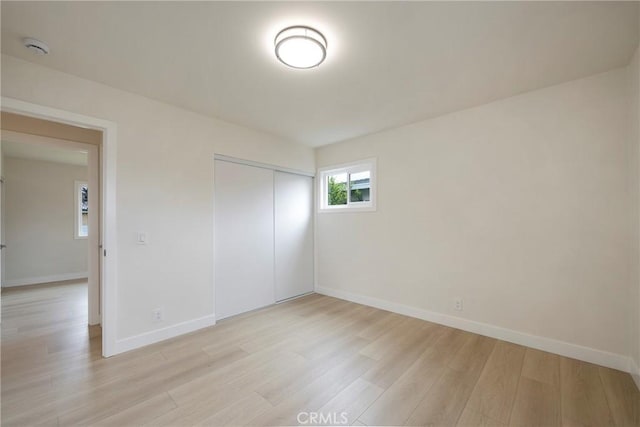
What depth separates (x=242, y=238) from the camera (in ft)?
11.8

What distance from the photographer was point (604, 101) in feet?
7.39

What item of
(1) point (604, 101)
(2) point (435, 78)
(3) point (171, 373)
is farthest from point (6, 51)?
(1) point (604, 101)

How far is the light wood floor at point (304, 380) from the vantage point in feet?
5.53

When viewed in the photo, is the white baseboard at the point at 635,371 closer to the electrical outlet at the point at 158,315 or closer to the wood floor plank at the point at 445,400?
the wood floor plank at the point at 445,400

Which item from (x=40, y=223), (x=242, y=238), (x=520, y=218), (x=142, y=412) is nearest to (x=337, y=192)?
(x=242, y=238)

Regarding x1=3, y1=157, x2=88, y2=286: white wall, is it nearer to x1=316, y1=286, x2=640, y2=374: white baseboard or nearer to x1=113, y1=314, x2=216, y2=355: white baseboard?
x1=113, y1=314, x2=216, y2=355: white baseboard

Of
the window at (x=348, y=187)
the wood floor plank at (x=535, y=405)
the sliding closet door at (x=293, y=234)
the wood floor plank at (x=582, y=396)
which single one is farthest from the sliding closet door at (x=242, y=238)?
the wood floor plank at (x=582, y=396)

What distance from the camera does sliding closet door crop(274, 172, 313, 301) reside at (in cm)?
407

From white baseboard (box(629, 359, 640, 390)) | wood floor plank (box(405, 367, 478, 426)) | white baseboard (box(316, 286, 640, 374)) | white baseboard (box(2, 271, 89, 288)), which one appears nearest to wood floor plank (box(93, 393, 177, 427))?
wood floor plank (box(405, 367, 478, 426))

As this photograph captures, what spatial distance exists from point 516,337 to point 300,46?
3.33m

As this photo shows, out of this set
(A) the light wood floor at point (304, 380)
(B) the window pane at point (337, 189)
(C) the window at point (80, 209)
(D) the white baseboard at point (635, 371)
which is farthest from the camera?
(C) the window at point (80, 209)

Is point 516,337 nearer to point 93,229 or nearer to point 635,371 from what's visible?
point 635,371

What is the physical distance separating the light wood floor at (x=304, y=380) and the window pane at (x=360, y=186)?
1.86 meters

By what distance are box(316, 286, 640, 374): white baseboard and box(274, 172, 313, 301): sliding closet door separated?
1146 millimetres
